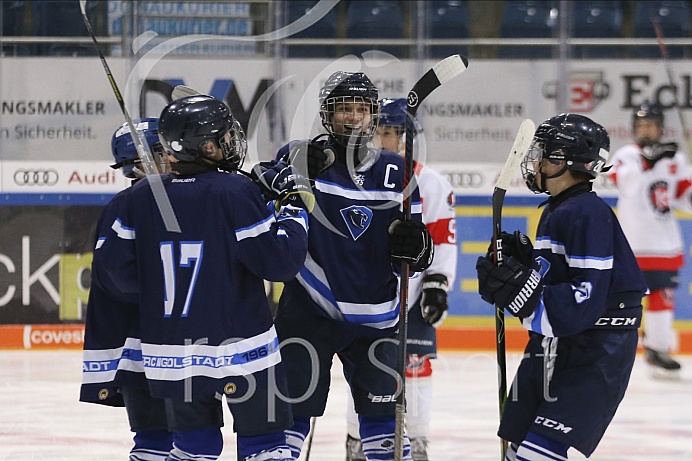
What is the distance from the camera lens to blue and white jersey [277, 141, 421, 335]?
8.45 ft

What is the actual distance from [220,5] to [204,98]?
4.40 metres

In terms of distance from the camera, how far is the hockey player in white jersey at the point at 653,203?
5.68 meters

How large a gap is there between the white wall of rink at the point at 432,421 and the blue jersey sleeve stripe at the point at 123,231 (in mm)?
Answer: 1554

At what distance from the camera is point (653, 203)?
5.80 m

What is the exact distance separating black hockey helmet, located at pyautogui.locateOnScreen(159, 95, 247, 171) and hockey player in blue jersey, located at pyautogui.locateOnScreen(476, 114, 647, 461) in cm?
66

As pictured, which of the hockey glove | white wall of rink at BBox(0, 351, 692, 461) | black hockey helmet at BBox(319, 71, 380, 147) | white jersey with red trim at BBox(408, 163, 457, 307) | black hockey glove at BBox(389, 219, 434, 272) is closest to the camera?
black hockey glove at BBox(389, 219, 434, 272)

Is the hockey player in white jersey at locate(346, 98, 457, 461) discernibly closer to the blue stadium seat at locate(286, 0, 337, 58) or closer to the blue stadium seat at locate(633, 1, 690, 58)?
the blue stadium seat at locate(286, 0, 337, 58)

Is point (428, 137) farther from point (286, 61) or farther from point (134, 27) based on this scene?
point (134, 27)

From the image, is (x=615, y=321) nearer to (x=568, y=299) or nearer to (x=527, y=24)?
(x=568, y=299)

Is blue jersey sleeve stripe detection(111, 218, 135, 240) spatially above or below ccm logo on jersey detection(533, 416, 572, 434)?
above

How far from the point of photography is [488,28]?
6.65m

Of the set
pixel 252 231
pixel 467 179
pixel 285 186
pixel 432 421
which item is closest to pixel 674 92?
pixel 467 179

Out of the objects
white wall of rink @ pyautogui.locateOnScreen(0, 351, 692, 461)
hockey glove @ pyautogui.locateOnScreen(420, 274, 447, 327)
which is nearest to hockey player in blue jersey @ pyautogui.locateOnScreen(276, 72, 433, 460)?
hockey glove @ pyautogui.locateOnScreen(420, 274, 447, 327)

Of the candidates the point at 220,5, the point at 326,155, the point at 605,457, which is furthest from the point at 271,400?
the point at 220,5
